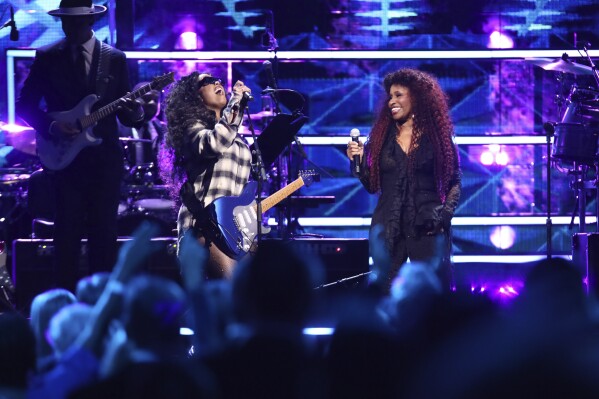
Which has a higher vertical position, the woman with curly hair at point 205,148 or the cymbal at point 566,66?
the cymbal at point 566,66

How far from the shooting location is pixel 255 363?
1.93m

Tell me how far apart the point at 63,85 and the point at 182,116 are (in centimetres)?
79

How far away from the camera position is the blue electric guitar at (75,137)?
6.00 meters

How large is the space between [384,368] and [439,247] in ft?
12.5

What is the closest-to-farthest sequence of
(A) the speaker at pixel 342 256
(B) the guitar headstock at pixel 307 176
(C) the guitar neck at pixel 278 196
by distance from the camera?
1. (C) the guitar neck at pixel 278 196
2. (B) the guitar headstock at pixel 307 176
3. (A) the speaker at pixel 342 256

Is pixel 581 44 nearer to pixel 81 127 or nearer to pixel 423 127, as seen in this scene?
pixel 423 127

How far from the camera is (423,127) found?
6.04 m

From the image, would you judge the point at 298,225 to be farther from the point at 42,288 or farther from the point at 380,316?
the point at 380,316

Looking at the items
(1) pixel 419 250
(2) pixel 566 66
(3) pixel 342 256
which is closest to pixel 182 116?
(1) pixel 419 250

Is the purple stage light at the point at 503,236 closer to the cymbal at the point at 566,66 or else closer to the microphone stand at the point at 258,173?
the cymbal at the point at 566,66

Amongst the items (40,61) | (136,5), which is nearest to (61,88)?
(40,61)

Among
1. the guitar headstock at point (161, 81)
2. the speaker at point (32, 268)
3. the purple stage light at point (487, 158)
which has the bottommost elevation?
the speaker at point (32, 268)

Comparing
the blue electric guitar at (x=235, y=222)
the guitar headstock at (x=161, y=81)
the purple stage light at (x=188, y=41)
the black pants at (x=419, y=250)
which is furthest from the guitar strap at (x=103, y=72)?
the purple stage light at (x=188, y=41)

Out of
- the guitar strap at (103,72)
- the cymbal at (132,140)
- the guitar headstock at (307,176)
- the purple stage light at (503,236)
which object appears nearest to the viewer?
the guitar strap at (103,72)
